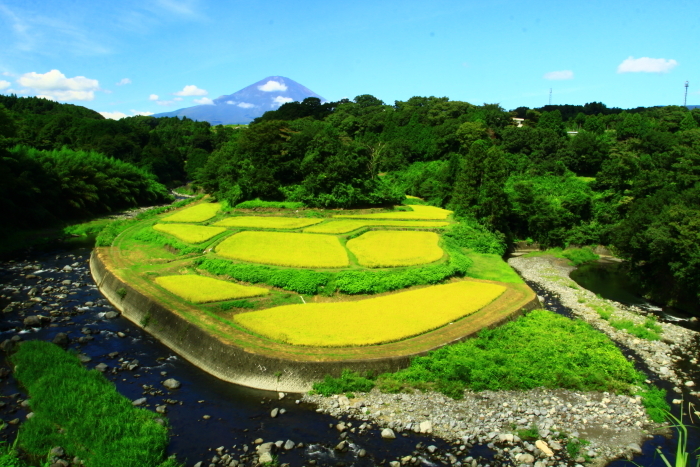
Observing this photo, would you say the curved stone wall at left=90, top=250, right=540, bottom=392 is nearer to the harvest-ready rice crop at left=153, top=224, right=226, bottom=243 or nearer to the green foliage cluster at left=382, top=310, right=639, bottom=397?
the green foliage cluster at left=382, top=310, right=639, bottom=397

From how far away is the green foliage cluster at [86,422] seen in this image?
36.6 feet

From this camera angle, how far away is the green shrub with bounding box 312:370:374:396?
1461 cm

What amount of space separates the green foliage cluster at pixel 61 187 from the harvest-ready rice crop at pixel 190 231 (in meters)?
12.4

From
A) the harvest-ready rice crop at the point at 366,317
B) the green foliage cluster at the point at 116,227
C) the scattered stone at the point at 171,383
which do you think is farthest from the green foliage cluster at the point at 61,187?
the harvest-ready rice crop at the point at 366,317

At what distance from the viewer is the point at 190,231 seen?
32.2 metres

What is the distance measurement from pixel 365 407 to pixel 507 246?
87.3 ft

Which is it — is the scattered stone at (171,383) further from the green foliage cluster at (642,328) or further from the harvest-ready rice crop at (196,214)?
the harvest-ready rice crop at (196,214)

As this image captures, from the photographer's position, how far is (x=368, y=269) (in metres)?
24.3

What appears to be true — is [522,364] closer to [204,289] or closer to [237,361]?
[237,361]

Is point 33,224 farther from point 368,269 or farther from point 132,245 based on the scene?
point 368,269

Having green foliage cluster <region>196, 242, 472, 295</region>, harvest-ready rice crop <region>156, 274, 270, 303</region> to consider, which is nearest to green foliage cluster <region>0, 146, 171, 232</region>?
harvest-ready rice crop <region>156, 274, 270, 303</region>

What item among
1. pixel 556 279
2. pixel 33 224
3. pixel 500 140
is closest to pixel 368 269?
pixel 556 279

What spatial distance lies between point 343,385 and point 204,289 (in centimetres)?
987

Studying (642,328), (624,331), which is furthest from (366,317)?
(642,328)
